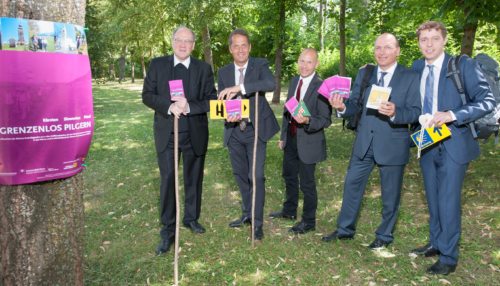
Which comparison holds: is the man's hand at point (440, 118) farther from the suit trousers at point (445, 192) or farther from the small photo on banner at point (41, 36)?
the small photo on banner at point (41, 36)

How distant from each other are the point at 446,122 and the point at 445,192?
2.50 feet

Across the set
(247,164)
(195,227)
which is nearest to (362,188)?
(247,164)

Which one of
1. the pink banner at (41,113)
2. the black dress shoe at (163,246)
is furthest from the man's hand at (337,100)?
the pink banner at (41,113)

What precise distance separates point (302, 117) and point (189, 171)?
Result: 1567 mm

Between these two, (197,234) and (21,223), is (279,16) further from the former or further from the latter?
(21,223)

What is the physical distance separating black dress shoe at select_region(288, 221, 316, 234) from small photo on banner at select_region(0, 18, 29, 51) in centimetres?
392

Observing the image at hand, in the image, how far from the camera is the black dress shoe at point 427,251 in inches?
179

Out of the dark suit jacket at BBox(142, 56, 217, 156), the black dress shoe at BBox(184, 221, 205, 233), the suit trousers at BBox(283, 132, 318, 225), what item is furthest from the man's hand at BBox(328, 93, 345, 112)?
the black dress shoe at BBox(184, 221, 205, 233)

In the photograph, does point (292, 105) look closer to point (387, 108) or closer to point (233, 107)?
point (233, 107)

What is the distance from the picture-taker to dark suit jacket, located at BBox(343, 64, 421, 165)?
4.20 m

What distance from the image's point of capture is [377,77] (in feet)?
14.7

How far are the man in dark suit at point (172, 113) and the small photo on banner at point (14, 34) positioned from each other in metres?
2.14

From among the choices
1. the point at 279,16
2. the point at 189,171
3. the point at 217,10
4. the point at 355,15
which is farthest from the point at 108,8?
the point at 189,171

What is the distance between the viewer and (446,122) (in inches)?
152
